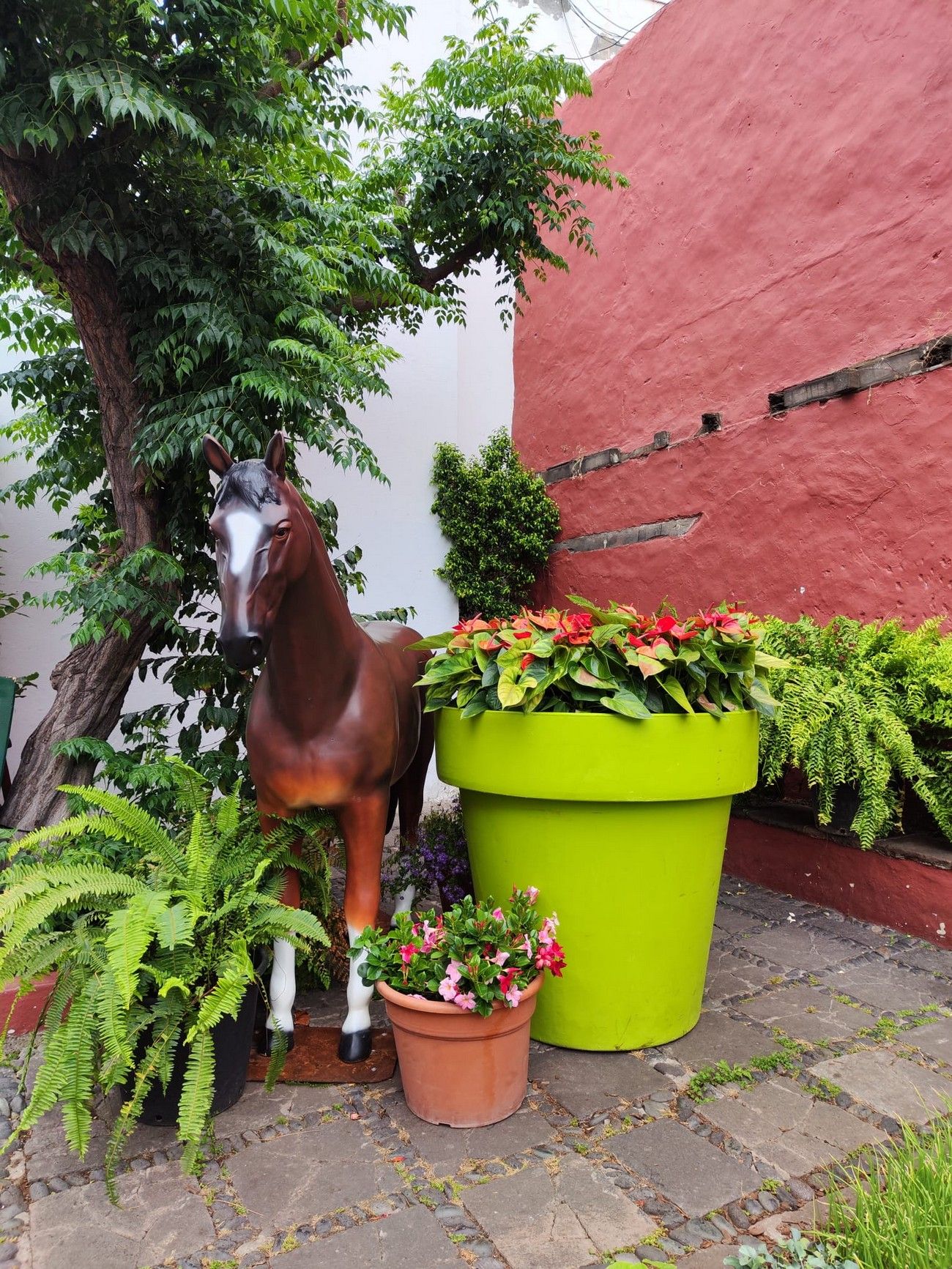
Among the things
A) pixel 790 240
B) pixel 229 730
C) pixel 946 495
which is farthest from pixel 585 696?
pixel 790 240

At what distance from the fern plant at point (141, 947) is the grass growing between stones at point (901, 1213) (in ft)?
4.13

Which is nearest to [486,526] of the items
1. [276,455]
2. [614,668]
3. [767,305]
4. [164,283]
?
[767,305]

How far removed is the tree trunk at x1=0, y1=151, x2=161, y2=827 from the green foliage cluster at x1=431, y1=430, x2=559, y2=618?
118 inches

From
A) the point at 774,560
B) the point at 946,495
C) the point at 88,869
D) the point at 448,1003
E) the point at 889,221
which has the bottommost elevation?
the point at 448,1003

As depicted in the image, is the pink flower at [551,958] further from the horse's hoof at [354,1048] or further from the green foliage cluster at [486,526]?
the green foliage cluster at [486,526]

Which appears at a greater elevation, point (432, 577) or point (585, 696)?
point (432, 577)

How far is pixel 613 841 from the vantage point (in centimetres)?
223

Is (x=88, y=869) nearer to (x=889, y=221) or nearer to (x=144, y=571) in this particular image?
(x=144, y=571)

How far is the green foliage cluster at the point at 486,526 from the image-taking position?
6.05 meters

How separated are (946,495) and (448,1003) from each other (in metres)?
3.17

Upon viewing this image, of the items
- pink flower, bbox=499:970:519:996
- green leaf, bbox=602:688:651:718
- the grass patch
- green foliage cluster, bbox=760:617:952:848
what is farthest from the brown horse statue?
green foliage cluster, bbox=760:617:952:848

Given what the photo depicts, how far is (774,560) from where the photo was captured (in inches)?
173

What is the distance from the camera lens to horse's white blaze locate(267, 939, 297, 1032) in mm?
2307

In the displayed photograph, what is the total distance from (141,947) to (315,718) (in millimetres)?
773
